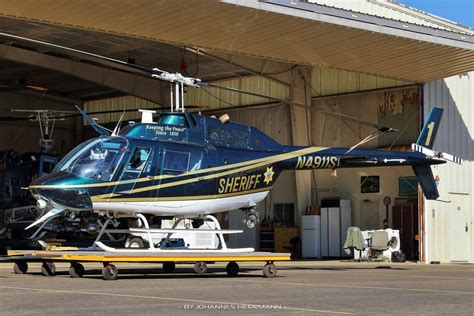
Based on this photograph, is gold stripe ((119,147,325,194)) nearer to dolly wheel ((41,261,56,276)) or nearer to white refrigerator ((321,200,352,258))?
dolly wheel ((41,261,56,276))

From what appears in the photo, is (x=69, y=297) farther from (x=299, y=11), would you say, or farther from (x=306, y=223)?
(x=306, y=223)

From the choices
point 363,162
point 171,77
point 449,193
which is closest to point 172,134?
point 171,77

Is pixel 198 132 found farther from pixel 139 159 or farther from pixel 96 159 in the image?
pixel 96 159

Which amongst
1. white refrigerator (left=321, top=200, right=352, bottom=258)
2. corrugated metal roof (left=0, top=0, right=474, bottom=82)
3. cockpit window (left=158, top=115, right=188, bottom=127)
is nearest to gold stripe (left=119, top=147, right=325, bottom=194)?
cockpit window (left=158, top=115, right=188, bottom=127)

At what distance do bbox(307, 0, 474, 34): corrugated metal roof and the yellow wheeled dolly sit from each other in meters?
16.5

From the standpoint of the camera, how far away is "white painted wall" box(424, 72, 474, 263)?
29.1 metres

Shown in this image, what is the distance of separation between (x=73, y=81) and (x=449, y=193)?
19596 millimetres

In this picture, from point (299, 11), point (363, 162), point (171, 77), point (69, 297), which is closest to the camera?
point (69, 297)

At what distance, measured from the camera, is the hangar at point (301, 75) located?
892 inches

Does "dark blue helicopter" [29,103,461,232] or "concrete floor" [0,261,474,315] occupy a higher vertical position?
"dark blue helicopter" [29,103,461,232]

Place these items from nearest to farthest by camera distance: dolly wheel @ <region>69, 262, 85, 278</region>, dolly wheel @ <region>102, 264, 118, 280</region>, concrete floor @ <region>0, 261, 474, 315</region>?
concrete floor @ <region>0, 261, 474, 315</region> < dolly wheel @ <region>102, 264, 118, 280</region> < dolly wheel @ <region>69, 262, 85, 278</region>

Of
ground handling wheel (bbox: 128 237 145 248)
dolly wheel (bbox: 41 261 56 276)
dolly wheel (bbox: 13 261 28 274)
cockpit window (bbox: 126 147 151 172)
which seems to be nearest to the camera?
dolly wheel (bbox: 41 261 56 276)

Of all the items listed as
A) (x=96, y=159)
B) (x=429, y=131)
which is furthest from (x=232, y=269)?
(x=429, y=131)

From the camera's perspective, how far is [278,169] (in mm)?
18547
